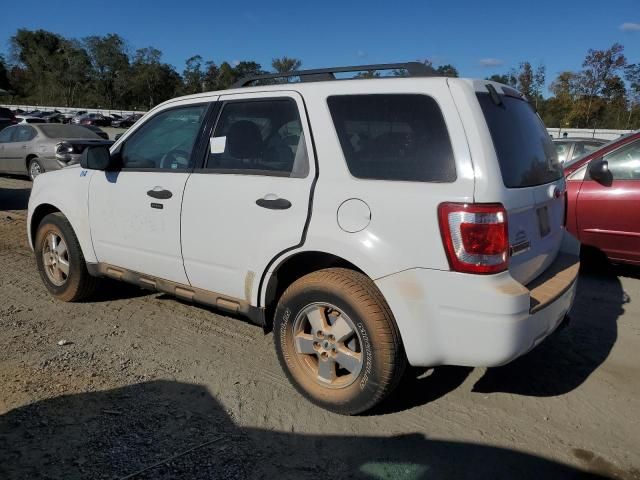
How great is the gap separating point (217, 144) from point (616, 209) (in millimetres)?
4111

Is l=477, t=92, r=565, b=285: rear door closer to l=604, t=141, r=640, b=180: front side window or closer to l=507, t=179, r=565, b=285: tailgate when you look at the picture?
l=507, t=179, r=565, b=285: tailgate

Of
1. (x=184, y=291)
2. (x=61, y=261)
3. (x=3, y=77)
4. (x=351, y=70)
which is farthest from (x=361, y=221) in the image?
(x=3, y=77)

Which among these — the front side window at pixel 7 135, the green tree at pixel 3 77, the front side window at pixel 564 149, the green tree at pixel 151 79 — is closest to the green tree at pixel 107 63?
the green tree at pixel 151 79

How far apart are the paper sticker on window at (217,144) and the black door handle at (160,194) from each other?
45 cm

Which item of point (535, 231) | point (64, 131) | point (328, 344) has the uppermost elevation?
point (64, 131)

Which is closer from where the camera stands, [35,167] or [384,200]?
[384,200]

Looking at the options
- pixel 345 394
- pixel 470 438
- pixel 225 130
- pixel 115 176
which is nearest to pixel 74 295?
pixel 115 176

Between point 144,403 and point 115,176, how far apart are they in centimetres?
187

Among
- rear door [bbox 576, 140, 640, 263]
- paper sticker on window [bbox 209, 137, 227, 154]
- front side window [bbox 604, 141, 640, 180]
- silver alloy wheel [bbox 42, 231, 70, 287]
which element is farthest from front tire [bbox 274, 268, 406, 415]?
front side window [bbox 604, 141, 640, 180]

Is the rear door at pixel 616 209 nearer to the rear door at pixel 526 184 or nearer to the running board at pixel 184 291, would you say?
the rear door at pixel 526 184

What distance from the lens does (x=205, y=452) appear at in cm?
278

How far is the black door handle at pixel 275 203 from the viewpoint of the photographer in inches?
125

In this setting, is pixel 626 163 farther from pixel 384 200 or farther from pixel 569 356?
pixel 384 200

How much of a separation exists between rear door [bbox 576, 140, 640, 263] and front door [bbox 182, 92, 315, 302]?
3.77 metres
